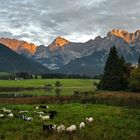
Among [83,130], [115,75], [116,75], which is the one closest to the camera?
[83,130]

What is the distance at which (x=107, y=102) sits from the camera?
222ft

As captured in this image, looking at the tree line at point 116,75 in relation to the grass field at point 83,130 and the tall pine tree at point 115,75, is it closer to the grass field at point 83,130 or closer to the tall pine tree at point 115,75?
the tall pine tree at point 115,75

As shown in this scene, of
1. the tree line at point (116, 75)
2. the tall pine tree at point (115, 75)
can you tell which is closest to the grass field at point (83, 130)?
the tree line at point (116, 75)

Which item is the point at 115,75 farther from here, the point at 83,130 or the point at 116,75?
the point at 83,130

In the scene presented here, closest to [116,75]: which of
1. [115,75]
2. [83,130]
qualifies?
[115,75]

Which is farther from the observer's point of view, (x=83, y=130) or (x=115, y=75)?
(x=115, y=75)

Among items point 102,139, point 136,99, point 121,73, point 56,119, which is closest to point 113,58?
point 121,73

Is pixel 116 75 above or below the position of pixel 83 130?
above

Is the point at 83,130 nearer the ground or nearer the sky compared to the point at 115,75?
nearer the ground

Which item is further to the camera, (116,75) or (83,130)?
(116,75)

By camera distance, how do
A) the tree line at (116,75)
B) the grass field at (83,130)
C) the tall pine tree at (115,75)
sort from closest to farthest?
the grass field at (83,130) → the tree line at (116,75) → the tall pine tree at (115,75)

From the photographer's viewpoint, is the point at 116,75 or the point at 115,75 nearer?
the point at 116,75

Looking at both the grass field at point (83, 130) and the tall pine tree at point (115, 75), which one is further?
the tall pine tree at point (115, 75)

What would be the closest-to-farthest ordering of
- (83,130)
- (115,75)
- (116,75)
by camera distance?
(83,130)
(116,75)
(115,75)
